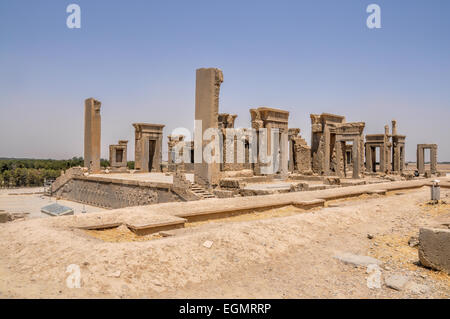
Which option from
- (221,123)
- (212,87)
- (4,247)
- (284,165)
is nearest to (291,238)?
(4,247)

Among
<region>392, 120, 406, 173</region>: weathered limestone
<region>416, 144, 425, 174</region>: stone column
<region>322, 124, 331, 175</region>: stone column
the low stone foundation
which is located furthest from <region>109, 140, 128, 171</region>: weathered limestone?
<region>416, 144, 425, 174</region>: stone column

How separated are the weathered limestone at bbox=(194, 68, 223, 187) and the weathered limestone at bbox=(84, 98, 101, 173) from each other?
11.8 meters

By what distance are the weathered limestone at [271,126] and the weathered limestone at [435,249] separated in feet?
53.7

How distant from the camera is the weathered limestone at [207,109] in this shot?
14.4 m

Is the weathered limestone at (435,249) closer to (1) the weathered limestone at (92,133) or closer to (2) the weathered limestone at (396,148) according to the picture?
(1) the weathered limestone at (92,133)

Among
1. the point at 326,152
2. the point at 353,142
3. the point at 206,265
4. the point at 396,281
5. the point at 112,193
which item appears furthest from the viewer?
the point at 326,152

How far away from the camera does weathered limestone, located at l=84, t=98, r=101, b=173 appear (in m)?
23.8

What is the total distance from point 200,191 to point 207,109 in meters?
3.38

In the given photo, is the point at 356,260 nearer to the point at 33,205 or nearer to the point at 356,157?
the point at 356,157

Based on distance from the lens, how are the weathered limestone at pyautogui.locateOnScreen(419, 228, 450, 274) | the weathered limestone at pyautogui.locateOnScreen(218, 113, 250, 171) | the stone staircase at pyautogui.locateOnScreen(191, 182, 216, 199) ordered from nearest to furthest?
the weathered limestone at pyautogui.locateOnScreen(419, 228, 450, 274), the stone staircase at pyautogui.locateOnScreen(191, 182, 216, 199), the weathered limestone at pyautogui.locateOnScreen(218, 113, 250, 171)

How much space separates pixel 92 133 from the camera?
23.8 meters

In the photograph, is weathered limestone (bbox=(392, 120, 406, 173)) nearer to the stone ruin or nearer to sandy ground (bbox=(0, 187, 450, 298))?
the stone ruin

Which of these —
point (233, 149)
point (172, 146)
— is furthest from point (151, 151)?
point (233, 149)

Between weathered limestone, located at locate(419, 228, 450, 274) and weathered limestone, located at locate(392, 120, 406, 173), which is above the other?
weathered limestone, located at locate(392, 120, 406, 173)
